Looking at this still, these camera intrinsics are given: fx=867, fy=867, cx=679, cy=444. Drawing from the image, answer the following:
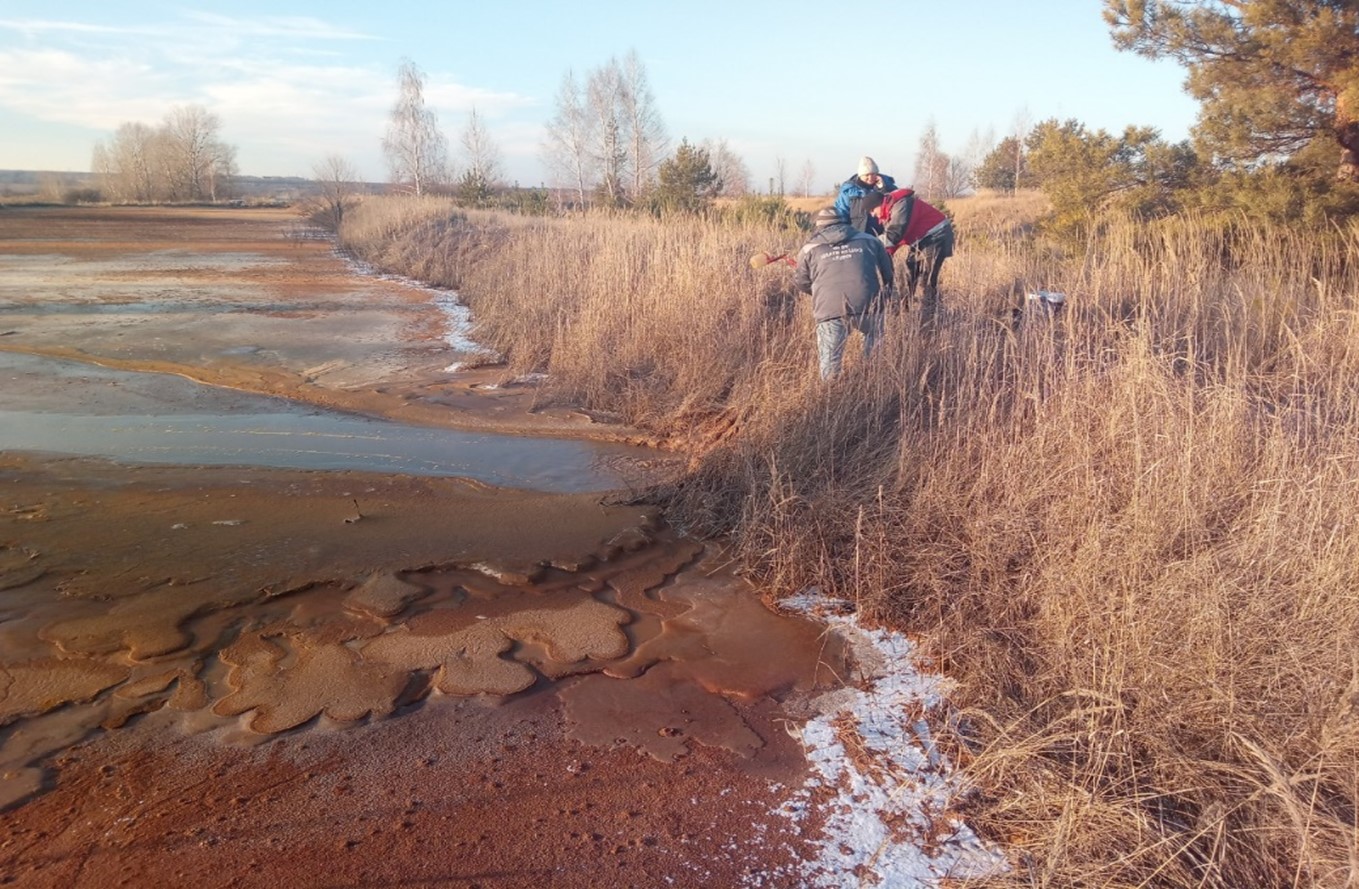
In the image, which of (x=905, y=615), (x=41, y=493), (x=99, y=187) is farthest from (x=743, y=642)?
(x=99, y=187)

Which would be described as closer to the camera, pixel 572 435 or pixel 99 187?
pixel 572 435

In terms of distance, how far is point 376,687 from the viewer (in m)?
A: 3.37

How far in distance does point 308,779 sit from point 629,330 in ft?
20.8

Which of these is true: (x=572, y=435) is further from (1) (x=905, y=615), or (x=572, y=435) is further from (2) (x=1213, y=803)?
(2) (x=1213, y=803)

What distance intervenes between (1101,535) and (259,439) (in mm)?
5968

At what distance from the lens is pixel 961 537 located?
4.02 metres

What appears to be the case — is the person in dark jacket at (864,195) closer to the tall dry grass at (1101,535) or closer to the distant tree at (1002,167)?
the tall dry grass at (1101,535)

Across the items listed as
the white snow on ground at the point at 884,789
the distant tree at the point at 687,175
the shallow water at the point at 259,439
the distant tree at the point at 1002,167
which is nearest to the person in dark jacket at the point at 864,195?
the shallow water at the point at 259,439

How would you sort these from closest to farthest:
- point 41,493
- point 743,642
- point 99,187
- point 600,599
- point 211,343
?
point 743,642 → point 600,599 → point 41,493 → point 211,343 → point 99,187

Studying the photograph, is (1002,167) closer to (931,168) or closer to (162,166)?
(931,168)

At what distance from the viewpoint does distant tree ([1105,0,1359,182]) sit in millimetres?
8516

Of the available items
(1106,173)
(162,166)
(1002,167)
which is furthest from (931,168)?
(162,166)

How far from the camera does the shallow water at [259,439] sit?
6.18 m

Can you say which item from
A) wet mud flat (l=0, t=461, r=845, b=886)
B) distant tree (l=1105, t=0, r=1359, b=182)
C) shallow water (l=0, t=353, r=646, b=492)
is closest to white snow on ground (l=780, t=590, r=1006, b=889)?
wet mud flat (l=0, t=461, r=845, b=886)
